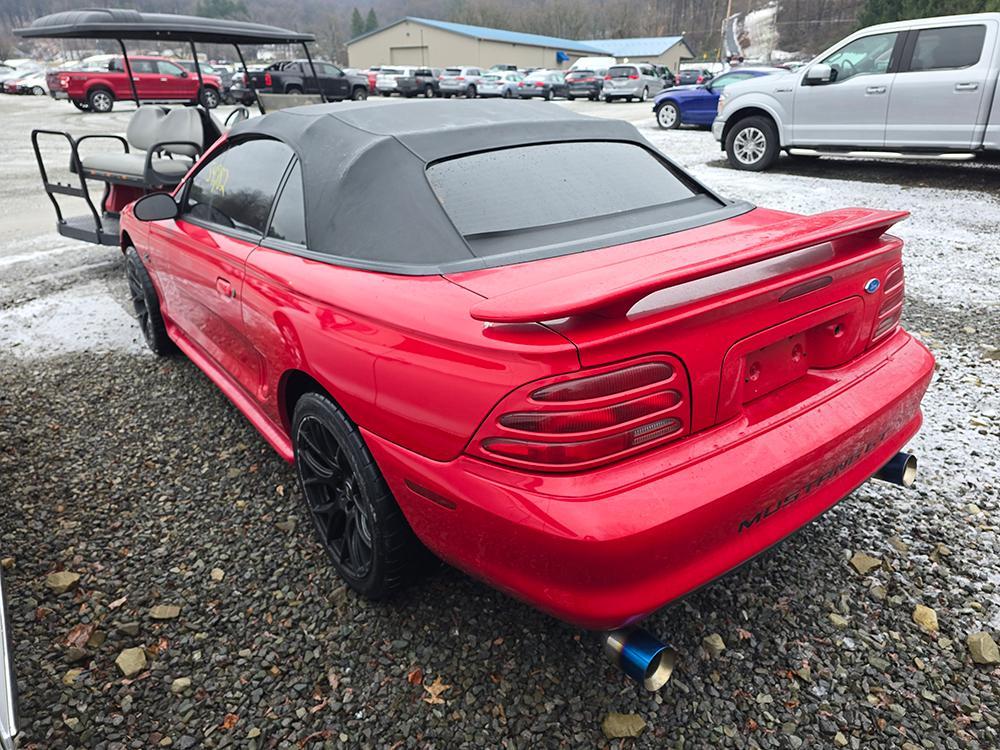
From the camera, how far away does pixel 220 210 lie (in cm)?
309

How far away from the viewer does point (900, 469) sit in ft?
7.54

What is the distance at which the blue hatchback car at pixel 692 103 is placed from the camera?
15000 mm

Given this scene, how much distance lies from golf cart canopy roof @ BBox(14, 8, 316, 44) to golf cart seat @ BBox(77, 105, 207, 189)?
2.99 feet

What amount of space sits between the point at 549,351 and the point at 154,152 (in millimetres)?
7066

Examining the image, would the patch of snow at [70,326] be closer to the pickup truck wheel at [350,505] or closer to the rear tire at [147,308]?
the rear tire at [147,308]

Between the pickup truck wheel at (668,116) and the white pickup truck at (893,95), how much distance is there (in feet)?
20.7

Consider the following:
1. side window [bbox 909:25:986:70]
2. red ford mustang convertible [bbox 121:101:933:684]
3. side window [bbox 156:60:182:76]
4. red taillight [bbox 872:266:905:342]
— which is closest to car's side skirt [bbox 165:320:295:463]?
red ford mustang convertible [bbox 121:101:933:684]

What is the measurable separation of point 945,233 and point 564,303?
6553 millimetres

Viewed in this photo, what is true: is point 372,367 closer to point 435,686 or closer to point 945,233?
point 435,686

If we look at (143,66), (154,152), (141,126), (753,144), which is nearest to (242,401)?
(154,152)

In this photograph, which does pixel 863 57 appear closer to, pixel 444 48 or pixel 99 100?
pixel 99 100

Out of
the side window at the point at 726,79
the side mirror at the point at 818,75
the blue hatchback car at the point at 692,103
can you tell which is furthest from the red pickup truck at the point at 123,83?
the side mirror at the point at 818,75

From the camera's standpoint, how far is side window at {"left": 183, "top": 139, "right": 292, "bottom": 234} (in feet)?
8.97

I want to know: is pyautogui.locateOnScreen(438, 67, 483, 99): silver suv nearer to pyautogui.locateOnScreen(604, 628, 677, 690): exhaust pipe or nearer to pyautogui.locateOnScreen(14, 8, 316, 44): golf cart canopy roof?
pyautogui.locateOnScreen(14, 8, 316, 44): golf cart canopy roof
